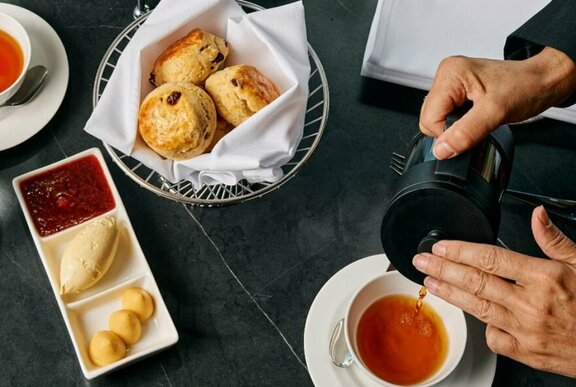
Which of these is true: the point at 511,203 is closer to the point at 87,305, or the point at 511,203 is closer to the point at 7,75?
the point at 87,305

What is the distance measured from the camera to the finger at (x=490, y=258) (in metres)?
0.77

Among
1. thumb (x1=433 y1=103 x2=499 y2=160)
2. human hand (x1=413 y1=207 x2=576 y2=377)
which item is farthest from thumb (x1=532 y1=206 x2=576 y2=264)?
thumb (x1=433 y1=103 x2=499 y2=160)

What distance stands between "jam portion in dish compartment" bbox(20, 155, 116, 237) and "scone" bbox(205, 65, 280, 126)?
0.20 metres

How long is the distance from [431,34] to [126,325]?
64 cm

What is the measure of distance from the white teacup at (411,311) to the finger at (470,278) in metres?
0.10

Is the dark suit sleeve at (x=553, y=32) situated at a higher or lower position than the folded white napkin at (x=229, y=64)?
higher

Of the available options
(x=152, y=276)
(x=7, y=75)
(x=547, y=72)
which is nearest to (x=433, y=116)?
(x=547, y=72)

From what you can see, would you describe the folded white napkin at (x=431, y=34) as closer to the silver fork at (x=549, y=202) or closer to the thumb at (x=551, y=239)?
the silver fork at (x=549, y=202)

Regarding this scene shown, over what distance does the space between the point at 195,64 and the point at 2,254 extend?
1.27ft

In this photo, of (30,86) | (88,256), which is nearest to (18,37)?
(30,86)

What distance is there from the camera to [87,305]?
3.06 ft

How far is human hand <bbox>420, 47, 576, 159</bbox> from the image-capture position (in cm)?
82

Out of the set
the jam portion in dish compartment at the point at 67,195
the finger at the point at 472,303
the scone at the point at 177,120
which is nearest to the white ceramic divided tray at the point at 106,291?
the jam portion in dish compartment at the point at 67,195

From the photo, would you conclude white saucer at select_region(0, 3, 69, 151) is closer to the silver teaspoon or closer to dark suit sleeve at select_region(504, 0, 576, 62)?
the silver teaspoon
